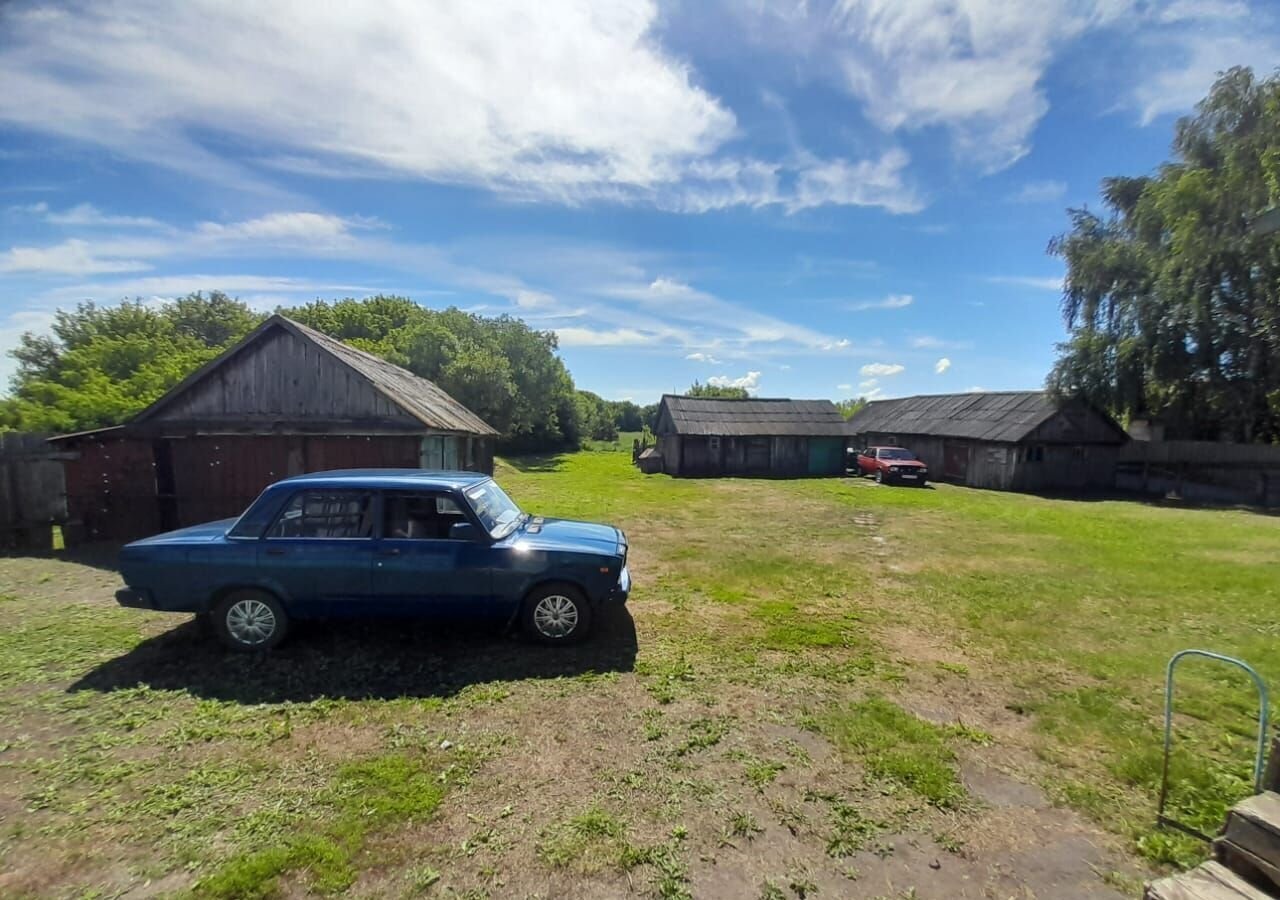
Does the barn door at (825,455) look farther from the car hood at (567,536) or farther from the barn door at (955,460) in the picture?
the car hood at (567,536)

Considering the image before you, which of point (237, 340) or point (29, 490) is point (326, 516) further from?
point (237, 340)

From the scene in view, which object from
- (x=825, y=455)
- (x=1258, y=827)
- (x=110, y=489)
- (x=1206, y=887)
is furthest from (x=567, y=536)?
(x=825, y=455)

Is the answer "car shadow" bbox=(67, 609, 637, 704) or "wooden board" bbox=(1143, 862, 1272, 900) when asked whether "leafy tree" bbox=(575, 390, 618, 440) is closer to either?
"car shadow" bbox=(67, 609, 637, 704)

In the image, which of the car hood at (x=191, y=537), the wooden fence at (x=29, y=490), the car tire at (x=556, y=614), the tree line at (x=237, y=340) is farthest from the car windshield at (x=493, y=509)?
the tree line at (x=237, y=340)

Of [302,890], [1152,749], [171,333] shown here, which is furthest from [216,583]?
[171,333]

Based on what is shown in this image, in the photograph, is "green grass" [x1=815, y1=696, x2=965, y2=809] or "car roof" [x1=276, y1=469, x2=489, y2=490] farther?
"car roof" [x1=276, y1=469, x2=489, y2=490]

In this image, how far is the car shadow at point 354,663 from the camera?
527 cm

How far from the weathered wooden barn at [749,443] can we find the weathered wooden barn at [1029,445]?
6.01 m

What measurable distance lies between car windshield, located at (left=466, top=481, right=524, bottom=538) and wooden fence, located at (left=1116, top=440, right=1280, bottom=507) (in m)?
30.7

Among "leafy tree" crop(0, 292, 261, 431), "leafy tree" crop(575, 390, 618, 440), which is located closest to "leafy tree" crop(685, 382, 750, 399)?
"leafy tree" crop(575, 390, 618, 440)

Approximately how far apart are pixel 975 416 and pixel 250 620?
33.3 m

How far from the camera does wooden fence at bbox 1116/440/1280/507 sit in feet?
75.0

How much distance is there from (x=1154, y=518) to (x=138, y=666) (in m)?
25.0

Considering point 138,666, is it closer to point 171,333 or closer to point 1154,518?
point 1154,518
